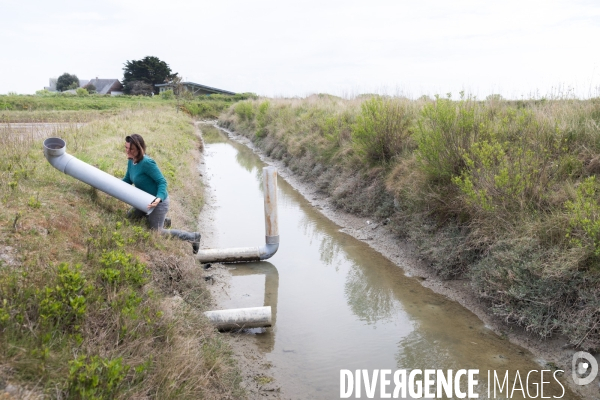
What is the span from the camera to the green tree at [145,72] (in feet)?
204

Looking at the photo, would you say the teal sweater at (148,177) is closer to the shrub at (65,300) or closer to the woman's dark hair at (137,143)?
the woman's dark hair at (137,143)

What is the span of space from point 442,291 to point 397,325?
1179mm

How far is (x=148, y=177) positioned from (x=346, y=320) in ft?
10.8

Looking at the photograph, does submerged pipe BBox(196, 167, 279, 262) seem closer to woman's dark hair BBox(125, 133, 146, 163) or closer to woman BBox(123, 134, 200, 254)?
woman BBox(123, 134, 200, 254)

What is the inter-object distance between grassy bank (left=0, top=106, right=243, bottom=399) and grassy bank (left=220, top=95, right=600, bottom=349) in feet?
11.3

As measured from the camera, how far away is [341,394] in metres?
4.39

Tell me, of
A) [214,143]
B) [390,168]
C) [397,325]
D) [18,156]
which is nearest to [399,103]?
[390,168]

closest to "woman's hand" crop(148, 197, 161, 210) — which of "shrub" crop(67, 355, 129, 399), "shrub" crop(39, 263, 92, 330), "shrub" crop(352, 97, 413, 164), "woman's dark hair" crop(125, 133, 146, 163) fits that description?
"woman's dark hair" crop(125, 133, 146, 163)

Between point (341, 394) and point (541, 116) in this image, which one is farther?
point (541, 116)

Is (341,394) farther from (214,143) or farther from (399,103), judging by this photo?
(214,143)

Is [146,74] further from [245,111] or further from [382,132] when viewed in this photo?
[382,132]

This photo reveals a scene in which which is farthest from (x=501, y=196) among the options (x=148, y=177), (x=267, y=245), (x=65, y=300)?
(x=65, y=300)

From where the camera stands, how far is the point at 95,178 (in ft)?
19.6

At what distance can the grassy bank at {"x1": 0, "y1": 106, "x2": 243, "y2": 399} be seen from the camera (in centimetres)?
286
